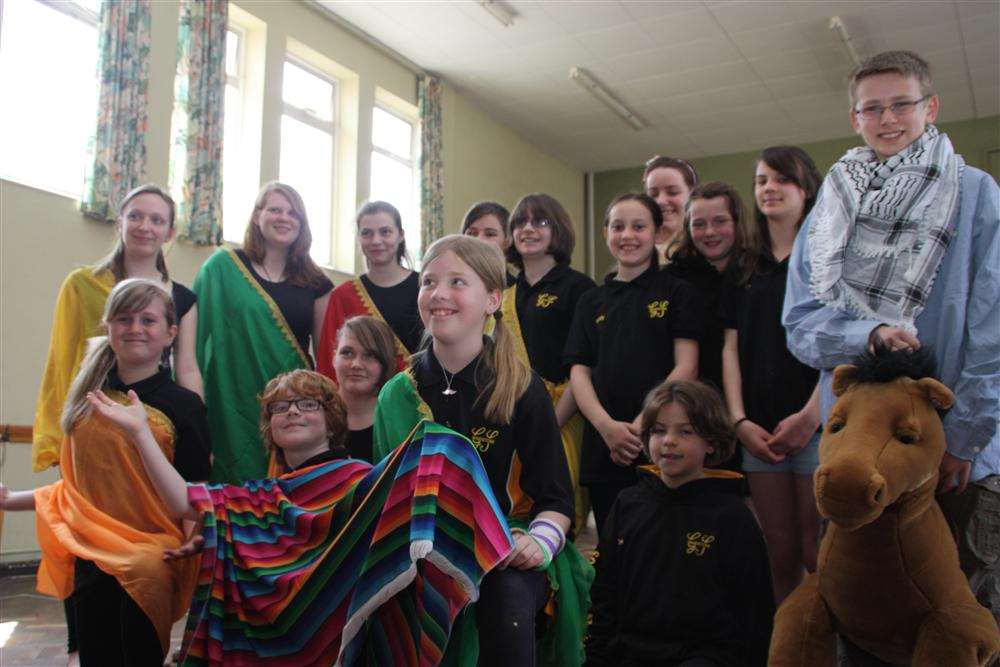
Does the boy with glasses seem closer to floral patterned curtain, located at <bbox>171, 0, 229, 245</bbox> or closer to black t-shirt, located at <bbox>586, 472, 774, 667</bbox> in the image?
black t-shirt, located at <bbox>586, 472, 774, 667</bbox>

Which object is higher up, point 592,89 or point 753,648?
point 592,89

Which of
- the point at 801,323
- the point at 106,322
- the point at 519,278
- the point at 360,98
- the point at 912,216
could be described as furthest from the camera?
the point at 360,98

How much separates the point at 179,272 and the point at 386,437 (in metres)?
3.85

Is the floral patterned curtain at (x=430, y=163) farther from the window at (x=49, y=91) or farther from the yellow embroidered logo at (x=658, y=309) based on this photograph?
the yellow embroidered logo at (x=658, y=309)

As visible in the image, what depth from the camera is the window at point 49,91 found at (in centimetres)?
452

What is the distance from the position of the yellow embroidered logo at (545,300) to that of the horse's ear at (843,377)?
3.78 feet

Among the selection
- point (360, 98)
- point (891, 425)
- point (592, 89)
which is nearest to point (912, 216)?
point (891, 425)

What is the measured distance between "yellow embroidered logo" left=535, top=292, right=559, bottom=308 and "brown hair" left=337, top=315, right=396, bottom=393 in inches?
19.2

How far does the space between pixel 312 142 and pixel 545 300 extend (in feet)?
15.5

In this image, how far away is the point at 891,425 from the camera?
1.38m

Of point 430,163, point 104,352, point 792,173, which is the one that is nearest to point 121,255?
point 104,352

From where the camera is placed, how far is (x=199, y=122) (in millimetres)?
5227

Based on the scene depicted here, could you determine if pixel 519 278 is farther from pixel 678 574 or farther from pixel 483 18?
pixel 483 18

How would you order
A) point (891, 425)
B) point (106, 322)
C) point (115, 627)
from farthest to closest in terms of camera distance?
1. point (106, 322)
2. point (115, 627)
3. point (891, 425)
